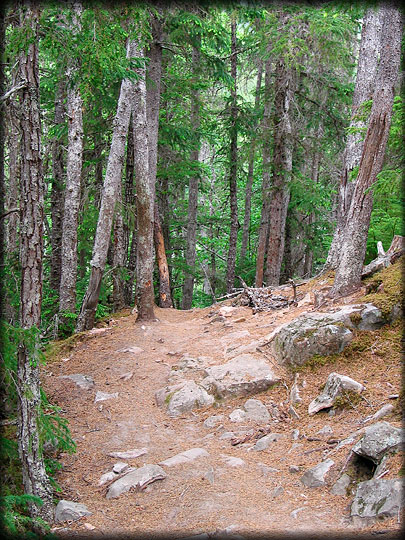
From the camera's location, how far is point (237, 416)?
5828mm

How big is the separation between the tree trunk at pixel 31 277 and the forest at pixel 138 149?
13 millimetres

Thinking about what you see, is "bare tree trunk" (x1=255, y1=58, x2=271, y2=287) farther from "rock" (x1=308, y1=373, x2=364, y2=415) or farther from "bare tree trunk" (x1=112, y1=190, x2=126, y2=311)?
"rock" (x1=308, y1=373, x2=364, y2=415)

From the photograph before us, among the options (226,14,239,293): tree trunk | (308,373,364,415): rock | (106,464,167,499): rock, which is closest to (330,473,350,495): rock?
(308,373,364,415): rock

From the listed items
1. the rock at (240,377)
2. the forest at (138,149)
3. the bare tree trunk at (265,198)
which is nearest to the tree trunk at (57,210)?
the forest at (138,149)

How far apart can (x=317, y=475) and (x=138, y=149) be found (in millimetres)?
8090

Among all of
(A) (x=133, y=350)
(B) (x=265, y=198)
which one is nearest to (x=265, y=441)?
(A) (x=133, y=350)

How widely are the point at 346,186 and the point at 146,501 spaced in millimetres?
7367

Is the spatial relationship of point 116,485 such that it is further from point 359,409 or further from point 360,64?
point 360,64

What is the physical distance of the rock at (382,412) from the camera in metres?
4.50

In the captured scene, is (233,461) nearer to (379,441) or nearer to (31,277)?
(379,441)

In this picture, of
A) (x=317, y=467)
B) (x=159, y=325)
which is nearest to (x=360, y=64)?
(x=159, y=325)

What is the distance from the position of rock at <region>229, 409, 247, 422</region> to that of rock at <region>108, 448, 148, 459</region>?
1.19m

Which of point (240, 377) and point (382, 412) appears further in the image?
point (240, 377)

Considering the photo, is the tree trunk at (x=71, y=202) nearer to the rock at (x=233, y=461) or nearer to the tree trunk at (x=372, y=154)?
the tree trunk at (x=372, y=154)
